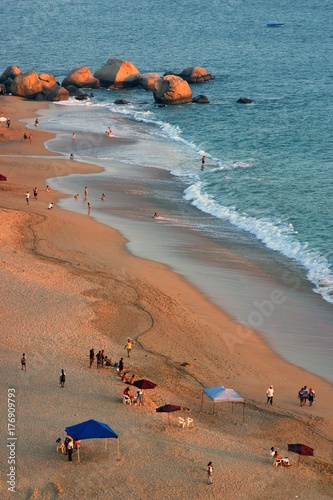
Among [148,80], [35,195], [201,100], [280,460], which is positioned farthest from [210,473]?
[148,80]

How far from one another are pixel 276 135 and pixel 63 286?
43.5m

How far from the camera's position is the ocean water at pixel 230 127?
50.0 meters

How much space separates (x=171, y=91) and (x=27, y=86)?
17869 millimetres

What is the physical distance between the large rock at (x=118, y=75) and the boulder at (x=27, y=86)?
10442 millimetres

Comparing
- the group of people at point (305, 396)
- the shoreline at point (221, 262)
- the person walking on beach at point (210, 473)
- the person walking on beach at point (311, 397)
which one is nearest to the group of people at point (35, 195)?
the shoreline at point (221, 262)

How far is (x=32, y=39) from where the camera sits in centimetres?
15550

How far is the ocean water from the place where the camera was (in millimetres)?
49972

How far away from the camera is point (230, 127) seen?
8238 cm

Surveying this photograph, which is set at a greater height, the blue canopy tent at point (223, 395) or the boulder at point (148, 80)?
the boulder at point (148, 80)

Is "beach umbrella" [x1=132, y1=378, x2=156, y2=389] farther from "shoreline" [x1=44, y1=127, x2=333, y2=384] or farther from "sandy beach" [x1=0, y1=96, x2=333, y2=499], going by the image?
"shoreline" [x1=44, y1=127, x2=333, y2=384]

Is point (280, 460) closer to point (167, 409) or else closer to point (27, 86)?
point (167, 409)

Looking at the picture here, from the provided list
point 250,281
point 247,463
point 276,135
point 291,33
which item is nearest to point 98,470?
point 247,463

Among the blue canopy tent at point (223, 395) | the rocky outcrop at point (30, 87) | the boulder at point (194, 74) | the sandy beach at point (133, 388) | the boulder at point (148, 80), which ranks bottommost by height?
the sandy beach at point (133, 388)

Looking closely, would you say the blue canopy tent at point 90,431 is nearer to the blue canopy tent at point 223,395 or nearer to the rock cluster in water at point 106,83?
the blue canopy tent at point 223,395
